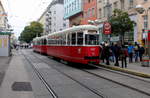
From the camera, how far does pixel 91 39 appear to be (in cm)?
1867

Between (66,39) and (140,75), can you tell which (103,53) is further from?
(140,75)

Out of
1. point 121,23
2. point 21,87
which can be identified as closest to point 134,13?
point 121,23

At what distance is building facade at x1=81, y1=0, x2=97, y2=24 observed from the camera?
47.0m

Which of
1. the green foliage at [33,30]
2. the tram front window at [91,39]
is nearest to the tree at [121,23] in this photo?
the tram front window at [91,39]

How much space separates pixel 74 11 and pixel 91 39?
4105 cm

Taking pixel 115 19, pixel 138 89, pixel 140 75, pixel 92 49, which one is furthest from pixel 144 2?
pixel 138 89

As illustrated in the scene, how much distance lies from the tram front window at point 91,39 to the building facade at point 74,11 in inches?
1311

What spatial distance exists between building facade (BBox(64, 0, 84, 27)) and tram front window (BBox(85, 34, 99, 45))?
33.3m

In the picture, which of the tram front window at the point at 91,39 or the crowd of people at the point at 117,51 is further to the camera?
the tram front window at the point at 91,39

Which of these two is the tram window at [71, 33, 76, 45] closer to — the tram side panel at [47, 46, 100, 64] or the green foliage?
the tram side panel at [47, 46, 100, 64]

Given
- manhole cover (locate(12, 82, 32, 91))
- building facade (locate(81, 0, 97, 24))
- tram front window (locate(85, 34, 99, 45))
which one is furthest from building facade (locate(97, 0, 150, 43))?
manhole cover (locate(12, 82, 32, 91))

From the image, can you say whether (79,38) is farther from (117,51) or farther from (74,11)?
(74,11)

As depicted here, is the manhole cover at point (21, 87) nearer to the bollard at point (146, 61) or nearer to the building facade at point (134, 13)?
the bollard at point (146, 61)

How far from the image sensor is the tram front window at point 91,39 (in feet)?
60.8
